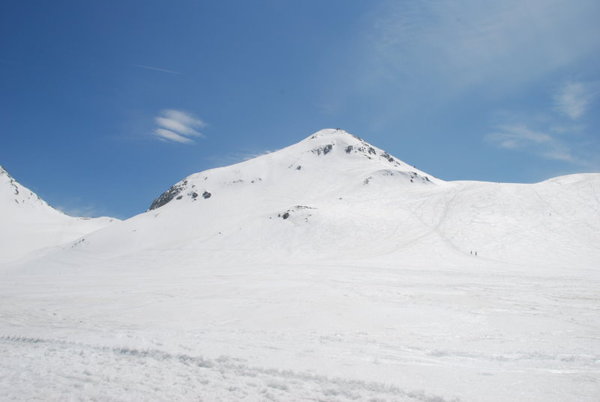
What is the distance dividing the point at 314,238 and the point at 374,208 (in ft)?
53.1

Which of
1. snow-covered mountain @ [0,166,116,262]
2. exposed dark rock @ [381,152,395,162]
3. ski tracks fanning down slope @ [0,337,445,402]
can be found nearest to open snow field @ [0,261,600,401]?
ski tracks fanning down slope @ [0,337,445,402]

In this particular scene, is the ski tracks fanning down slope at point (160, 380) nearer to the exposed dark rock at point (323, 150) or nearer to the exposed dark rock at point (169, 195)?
the exposed dark rock at point (169, 195)

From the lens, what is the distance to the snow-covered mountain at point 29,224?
105875 mm

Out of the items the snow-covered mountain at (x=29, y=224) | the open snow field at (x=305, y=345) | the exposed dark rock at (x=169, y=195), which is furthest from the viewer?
the snow-covered mountain at (x=29, y=224)

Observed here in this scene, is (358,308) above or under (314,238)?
under

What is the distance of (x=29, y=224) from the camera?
143625 mm

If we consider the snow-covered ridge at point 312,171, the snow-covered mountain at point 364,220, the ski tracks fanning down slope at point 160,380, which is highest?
the snow-covered ridge at point 312,171

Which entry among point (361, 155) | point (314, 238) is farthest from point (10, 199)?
point (314, 238)

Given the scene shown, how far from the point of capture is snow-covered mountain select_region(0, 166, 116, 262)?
106 meters

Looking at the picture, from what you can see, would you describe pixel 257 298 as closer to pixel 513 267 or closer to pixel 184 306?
pixel 184 306

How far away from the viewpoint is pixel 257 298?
51.8 feet

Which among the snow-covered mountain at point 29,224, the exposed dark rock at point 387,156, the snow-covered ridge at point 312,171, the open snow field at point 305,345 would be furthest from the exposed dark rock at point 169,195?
the open snow field at point 305,345

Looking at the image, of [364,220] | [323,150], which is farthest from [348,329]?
[323,150]

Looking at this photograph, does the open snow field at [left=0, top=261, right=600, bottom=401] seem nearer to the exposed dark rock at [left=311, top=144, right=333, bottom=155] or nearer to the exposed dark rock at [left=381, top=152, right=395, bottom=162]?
the exposed dark rock at [left=311, top=144, right=333, bottom=155]
